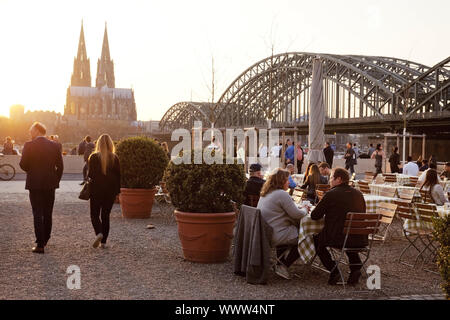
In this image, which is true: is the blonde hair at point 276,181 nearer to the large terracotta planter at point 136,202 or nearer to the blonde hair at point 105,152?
the blonde hair at point 105,152

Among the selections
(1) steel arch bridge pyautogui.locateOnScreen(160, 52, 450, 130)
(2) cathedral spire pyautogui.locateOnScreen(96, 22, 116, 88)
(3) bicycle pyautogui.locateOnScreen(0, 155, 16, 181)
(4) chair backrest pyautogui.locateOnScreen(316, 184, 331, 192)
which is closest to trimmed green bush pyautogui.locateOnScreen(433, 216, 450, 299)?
(4) chair backrest pyautogui.locateOnScreen(316, 184, 331, 192)

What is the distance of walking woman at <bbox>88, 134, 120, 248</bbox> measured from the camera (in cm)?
860

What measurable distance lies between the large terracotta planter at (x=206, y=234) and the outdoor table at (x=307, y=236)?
3.71 ft

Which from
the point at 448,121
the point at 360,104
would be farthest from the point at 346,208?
the point at 360,104

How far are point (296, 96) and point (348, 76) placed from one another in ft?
34.5

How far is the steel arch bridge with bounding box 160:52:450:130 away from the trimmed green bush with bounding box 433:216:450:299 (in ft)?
145

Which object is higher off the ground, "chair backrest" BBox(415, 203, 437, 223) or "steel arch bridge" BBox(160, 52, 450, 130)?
"steel arch bridge" BBox(160, 52, 450, 130)

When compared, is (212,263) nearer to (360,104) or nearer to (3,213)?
(3,213)

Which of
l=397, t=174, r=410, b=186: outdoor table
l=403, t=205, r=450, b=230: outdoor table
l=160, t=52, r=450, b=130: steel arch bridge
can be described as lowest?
l=403, t=205, r=450, b=230: outdoor table

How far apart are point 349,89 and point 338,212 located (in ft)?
198

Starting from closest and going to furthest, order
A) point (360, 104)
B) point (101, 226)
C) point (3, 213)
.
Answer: point (101, 226) < point (3, 213) < point (360, 104)

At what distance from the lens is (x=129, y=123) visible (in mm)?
137000

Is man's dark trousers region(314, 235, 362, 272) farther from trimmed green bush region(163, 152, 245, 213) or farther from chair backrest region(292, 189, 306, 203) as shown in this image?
chair backrest region(292, 189, 306, 203)

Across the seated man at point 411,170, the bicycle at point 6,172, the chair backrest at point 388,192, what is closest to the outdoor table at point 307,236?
the chair backrest at point 388,192
